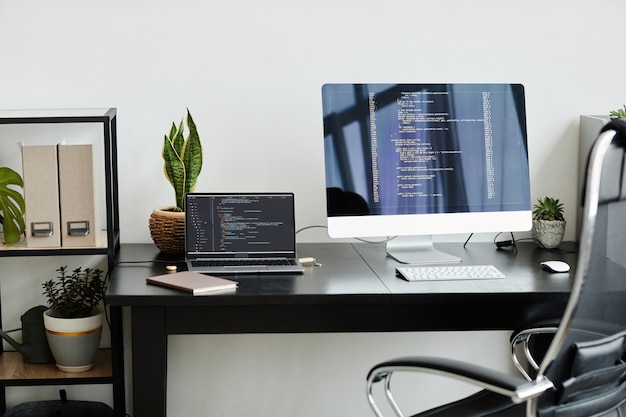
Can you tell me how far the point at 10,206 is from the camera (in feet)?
8.20

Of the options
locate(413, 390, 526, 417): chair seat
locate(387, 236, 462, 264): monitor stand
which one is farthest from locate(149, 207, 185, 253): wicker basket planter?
locate(413, 390, 526, 417): chair seat

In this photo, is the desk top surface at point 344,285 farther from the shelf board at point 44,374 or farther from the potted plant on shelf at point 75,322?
the shelf board at point 44,374

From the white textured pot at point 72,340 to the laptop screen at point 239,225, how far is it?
39 centimetres

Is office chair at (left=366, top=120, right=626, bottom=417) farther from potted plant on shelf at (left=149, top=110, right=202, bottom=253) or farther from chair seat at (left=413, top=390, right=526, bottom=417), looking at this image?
potted plant on shelf at (left=149, top=110, right=202, bottom=253)

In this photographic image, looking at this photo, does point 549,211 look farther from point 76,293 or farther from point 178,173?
point 76,293

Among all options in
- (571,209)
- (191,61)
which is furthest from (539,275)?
(191,61)

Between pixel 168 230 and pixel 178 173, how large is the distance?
17 cm

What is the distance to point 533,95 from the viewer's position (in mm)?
2850

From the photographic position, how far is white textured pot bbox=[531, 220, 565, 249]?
2.74 metres

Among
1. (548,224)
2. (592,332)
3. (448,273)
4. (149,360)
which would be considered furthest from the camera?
(548,224)

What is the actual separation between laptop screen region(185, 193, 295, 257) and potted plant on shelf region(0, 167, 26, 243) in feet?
1.66

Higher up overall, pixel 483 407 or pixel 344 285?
pixel 344 285

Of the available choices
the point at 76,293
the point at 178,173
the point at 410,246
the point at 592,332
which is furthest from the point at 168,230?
the point at 592,332

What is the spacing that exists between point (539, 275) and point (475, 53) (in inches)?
32.4
